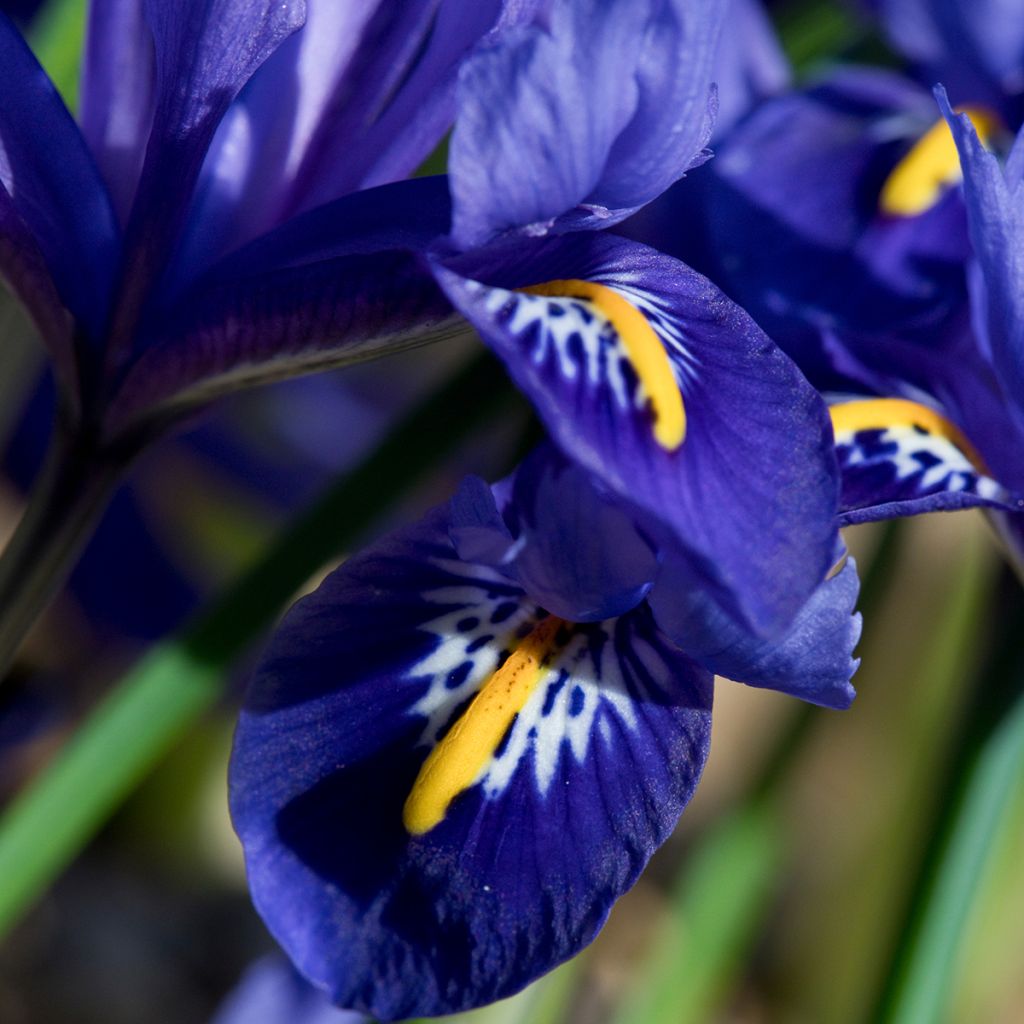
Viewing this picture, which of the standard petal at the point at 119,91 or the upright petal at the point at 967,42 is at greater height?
the standard petal at the point at 119,91

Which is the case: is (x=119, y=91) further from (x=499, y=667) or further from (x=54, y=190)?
(x=499, y=667)

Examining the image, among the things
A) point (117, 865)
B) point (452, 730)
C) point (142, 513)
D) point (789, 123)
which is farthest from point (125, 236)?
point (117, 865)

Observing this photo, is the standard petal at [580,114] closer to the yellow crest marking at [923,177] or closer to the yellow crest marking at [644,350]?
the yellow crest marking at [644,350]

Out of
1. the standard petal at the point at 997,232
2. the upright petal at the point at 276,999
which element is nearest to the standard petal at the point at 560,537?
the standard petal at the point at 997,232

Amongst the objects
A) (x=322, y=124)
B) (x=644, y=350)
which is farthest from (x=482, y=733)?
(x=322, y=124)

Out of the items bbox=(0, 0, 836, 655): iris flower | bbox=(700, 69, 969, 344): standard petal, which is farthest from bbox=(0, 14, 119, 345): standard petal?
bbox=(700, 69, 969, 344): standard petal
